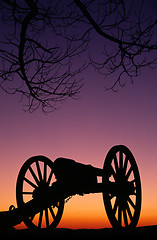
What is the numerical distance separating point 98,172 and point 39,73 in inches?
130

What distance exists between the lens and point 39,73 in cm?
893

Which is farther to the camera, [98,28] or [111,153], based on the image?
[98,28]

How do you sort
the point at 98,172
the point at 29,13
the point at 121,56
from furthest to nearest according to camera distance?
the point at 121,56 < the point at 29,13 < the point at 98,172

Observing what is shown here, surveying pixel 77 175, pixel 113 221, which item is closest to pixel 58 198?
pixel 77 175

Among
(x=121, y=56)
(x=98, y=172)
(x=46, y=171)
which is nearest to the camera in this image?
(x=98, y=172)

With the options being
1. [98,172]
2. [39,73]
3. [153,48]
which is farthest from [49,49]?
[98,172]

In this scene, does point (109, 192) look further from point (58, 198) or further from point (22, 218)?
point (22, 218)

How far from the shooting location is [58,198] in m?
6.46

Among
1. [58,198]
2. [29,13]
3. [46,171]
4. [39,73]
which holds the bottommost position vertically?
[58,198]

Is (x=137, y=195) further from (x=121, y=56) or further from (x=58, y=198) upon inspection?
(x=121, y=56)

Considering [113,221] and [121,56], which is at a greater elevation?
[121,56]

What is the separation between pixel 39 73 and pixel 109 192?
12.1 feet

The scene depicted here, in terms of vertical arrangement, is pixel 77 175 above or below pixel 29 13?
below

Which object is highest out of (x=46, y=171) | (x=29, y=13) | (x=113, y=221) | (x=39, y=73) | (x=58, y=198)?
(x=29, y=13)
